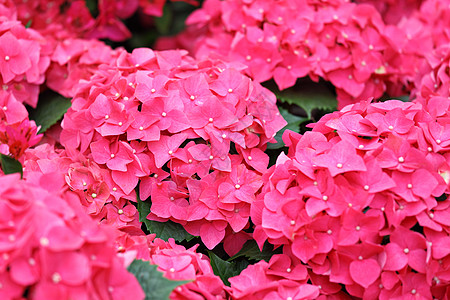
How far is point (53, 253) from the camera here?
74 centimetres

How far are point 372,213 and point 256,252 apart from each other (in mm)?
304

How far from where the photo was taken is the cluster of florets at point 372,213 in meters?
0.98

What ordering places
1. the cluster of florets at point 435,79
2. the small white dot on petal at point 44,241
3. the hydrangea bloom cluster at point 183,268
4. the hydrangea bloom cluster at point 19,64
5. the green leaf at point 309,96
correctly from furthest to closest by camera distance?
the green leaf at point 309,96, the cluster of florets at point 435,79, the hydrangea bloom cluster at point 19,64, the hydrangea bloom cluster at point 183,268, the small white dot on petal at point 44,241

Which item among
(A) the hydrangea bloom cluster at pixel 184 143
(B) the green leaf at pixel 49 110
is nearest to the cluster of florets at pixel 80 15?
(B) the green leaf at pixel 49 110

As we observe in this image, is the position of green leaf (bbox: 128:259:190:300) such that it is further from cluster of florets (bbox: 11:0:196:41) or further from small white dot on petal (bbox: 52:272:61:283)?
cluster of florets (bbox: 11:0:196:41)

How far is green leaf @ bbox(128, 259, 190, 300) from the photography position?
0.88 metres

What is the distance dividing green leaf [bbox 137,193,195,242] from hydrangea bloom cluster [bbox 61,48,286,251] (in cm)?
2

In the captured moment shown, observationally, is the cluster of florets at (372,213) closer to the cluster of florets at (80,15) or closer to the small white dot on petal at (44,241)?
the small white dot on petal at (44,241)

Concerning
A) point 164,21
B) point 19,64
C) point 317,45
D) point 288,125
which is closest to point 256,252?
point 288,125

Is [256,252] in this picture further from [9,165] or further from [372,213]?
[9,165]

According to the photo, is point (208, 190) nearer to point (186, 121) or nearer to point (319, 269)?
point (186, 121)

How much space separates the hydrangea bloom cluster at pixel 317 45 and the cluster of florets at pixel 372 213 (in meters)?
0.50

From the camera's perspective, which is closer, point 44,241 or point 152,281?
point 44,241

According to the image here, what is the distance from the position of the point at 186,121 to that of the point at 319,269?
0.45m
